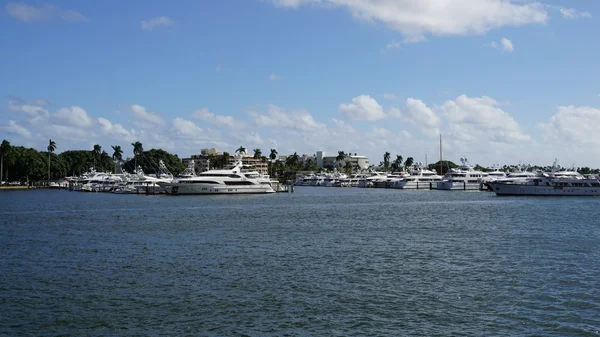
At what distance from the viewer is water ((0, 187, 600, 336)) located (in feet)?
68.7

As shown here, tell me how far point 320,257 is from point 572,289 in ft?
48.2

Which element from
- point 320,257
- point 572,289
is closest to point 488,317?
point 572,289

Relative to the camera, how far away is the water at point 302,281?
68.7 feet

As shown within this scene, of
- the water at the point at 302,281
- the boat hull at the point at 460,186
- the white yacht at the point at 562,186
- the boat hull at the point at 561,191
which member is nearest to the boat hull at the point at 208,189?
the white yacht at the point at 562,186

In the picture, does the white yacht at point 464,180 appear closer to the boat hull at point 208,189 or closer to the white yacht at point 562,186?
the white yacht at point 562,186

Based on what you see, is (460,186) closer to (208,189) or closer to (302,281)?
(208,189)

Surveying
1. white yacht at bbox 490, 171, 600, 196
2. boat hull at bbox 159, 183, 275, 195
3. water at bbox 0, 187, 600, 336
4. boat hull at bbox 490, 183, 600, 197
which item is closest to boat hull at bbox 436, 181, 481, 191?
white yacht at bbox 490, 171, 600, 196

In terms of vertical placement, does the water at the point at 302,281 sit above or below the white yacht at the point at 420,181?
below

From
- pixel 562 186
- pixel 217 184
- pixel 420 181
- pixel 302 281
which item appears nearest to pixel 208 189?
pixel 217 184

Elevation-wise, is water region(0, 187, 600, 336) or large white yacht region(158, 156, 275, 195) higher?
large white yacht region(158, 156, 275, 195)

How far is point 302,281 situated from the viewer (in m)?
28.2

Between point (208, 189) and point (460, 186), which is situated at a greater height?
point (208, 189)

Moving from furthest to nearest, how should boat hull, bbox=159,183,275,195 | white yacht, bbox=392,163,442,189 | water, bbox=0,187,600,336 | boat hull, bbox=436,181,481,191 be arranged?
1. white yacht, bbox=392,163,442,189
2. boat hull, bbox=436,181,481,191
3. boat hull, bbox=159,183,275,195
4. water, bbox=0,187,600,336

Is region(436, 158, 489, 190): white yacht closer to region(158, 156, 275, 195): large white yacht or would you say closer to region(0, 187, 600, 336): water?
region(158, 156, 275, 195): large white yacht
